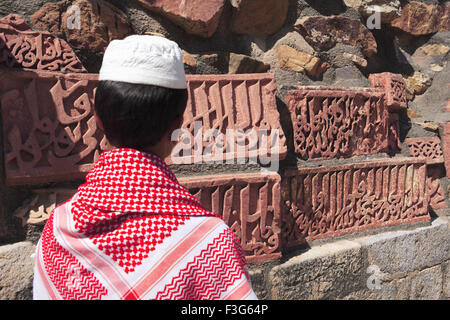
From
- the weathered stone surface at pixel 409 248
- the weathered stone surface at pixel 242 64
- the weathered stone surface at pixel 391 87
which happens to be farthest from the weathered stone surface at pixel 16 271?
the weathered stone surface at pixel 391 87

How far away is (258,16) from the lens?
188 centimetres

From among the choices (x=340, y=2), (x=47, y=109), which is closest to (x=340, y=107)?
(x=340, y=2)

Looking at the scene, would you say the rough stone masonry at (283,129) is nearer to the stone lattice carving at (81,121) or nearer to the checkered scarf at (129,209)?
the stone lattice carving at (81,121)

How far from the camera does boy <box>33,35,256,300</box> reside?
28.6 inches

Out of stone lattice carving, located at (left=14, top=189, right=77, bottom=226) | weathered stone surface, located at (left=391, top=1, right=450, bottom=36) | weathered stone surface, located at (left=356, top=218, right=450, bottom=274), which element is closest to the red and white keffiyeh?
stone lattice carving, located at (left=14, top=189, right=77, bottom=226)

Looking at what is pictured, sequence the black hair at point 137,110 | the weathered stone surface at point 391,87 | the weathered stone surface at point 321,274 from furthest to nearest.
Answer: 1. the weathered stone surface at point 391,87
2. the weathered stone surface at point 321,274
3. the black hair at point 137,110

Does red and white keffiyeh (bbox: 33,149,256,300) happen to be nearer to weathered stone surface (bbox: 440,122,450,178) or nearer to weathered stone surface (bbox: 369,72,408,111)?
weathered stone surface (bbox: 369,72,408,111)

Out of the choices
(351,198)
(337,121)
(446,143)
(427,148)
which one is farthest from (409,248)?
(337,121)

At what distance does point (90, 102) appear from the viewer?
4.42ft

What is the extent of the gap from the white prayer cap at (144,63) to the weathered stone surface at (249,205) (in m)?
0.75

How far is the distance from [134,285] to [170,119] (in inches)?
13.0

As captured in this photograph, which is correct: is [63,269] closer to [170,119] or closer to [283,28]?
[170,119]

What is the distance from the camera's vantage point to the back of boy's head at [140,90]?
72 cm

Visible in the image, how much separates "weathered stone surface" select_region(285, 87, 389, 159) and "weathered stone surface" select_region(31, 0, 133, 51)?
2.67ft
